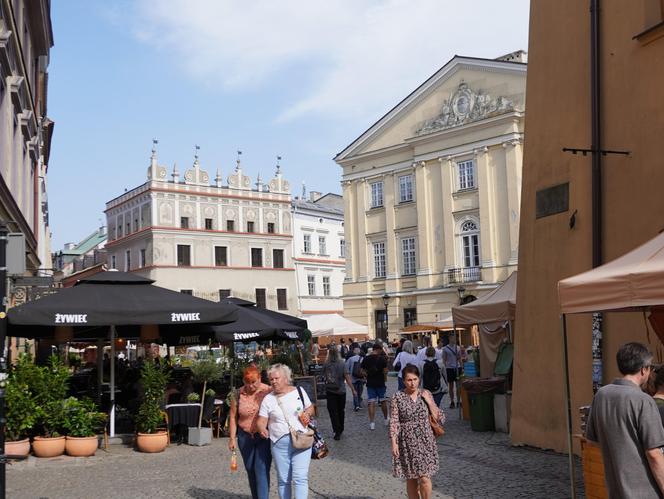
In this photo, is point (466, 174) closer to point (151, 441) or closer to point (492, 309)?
point (492, 309)

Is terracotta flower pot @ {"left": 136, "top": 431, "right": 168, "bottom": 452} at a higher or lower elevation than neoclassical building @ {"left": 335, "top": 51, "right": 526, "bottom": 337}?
lower

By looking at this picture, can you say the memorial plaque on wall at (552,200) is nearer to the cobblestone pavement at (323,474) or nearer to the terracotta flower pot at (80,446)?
the cobblestone pavement at (323,474)

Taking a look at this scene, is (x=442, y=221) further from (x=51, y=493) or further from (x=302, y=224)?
(x=51, y=493)

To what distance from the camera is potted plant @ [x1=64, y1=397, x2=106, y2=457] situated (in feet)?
38.5

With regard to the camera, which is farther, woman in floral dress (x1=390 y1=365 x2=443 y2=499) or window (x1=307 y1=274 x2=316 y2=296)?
window (x1=307 y1=274 x2=316 y2=296)

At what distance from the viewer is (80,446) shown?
1171 cm

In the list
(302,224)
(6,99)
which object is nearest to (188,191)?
(302,224)

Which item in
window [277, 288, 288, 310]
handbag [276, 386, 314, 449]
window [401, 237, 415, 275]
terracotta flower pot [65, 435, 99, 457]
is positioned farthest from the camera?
window [277, 288, 288, 310]

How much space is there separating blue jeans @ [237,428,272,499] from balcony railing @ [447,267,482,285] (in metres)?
35.2

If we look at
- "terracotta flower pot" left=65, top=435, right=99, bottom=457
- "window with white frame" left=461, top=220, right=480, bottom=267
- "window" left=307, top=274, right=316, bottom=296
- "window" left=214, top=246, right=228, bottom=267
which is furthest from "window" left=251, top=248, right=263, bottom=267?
"terracotta flower pot" left=65, top=435, right=99, bottom=457

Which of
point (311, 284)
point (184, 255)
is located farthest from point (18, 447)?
point (311, 284)

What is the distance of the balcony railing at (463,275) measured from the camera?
42.0 metres

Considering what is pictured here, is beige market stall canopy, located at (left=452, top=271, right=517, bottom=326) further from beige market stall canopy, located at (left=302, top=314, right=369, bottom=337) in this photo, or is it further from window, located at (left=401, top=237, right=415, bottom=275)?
window, located at (left=401, top=237, right=415, bottom=275)

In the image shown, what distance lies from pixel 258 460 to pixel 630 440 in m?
3.84
